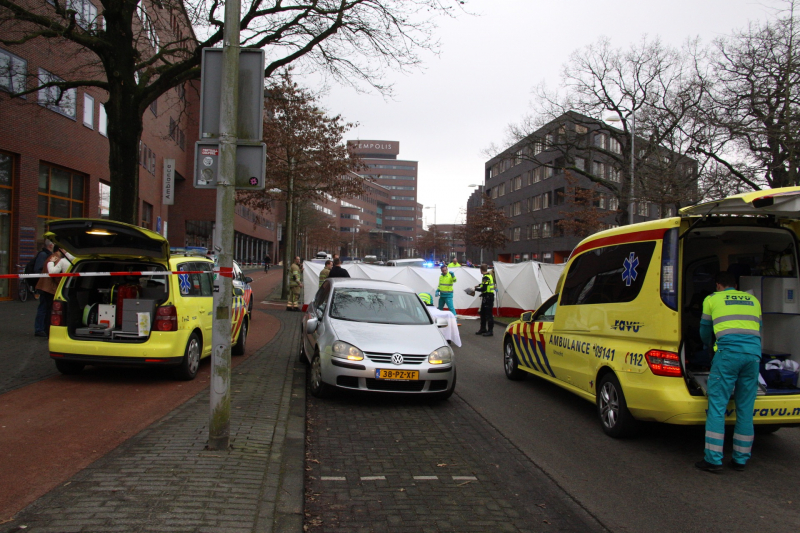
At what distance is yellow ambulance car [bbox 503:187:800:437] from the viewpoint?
18.3ft

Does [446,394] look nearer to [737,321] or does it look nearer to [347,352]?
[347,352]

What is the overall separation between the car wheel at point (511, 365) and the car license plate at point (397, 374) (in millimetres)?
2674

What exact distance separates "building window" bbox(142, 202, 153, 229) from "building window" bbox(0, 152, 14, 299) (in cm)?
1524

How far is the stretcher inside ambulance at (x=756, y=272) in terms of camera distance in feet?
18.8

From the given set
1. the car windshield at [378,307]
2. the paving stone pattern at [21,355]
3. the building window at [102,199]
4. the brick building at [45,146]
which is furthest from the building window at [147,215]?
the car windshield at [378,307]

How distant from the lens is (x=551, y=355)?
26.3 feet

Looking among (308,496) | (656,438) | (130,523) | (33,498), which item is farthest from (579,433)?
(33,498)

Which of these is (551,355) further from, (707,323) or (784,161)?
(784,161)

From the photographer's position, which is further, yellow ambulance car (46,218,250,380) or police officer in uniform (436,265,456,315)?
police officer in uniform (436,265,456,315)

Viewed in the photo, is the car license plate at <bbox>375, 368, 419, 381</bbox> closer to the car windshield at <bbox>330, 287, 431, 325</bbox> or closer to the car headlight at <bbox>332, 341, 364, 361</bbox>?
the car headlight at <bbox>332, 341, 364, 361</bbox>

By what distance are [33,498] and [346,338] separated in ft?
13.1

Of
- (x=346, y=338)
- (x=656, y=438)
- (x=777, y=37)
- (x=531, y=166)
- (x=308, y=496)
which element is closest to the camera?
(x=308, y=496)

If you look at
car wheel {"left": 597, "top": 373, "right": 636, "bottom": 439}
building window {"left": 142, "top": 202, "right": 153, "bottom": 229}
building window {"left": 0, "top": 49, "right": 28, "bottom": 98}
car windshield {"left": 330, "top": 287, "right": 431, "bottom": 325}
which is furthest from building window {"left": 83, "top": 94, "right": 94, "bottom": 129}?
car wheel {"left": 597, "top": 373, "right": 636, "bottom": 439}

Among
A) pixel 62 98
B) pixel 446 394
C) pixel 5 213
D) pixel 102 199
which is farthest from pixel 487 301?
pixel 102 199
